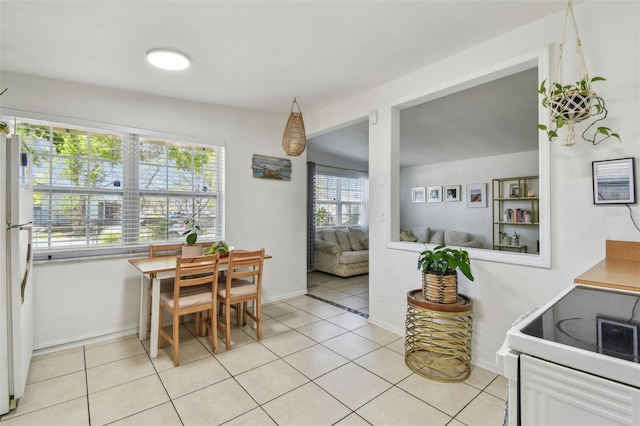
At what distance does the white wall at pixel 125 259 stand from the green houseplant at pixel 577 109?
119 inches

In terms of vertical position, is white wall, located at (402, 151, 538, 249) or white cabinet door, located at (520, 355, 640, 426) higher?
white wall, located at (402, 151, 538, 249)

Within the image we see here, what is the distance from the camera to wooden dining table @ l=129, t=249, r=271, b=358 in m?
2.44

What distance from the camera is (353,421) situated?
1.73m

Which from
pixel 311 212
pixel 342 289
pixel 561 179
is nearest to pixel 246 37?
pixel 561 179

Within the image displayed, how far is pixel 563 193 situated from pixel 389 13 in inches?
64.6

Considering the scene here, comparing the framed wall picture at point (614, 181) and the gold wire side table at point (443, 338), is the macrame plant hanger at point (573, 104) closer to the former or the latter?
the framed wall picture at point (614, 181)

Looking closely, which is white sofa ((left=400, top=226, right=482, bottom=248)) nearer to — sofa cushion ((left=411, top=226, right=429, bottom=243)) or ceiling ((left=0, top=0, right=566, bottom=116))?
sofa cushion ((left=411, top=226, right=429, bottom=243))

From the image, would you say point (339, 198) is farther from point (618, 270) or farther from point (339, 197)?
point (618, 270)

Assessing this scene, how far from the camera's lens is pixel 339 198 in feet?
21.8

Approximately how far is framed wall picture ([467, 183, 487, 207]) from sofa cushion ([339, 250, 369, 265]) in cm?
222

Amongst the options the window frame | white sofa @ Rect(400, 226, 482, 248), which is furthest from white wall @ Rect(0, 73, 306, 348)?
white sofa @ Rect(400, 226, 482, 248)

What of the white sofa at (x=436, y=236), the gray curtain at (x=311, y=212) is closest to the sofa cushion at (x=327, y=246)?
the gray curtain at (x=311, y=212)

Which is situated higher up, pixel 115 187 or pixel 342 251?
pixel 115 187

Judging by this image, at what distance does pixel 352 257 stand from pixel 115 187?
3.74 meters
